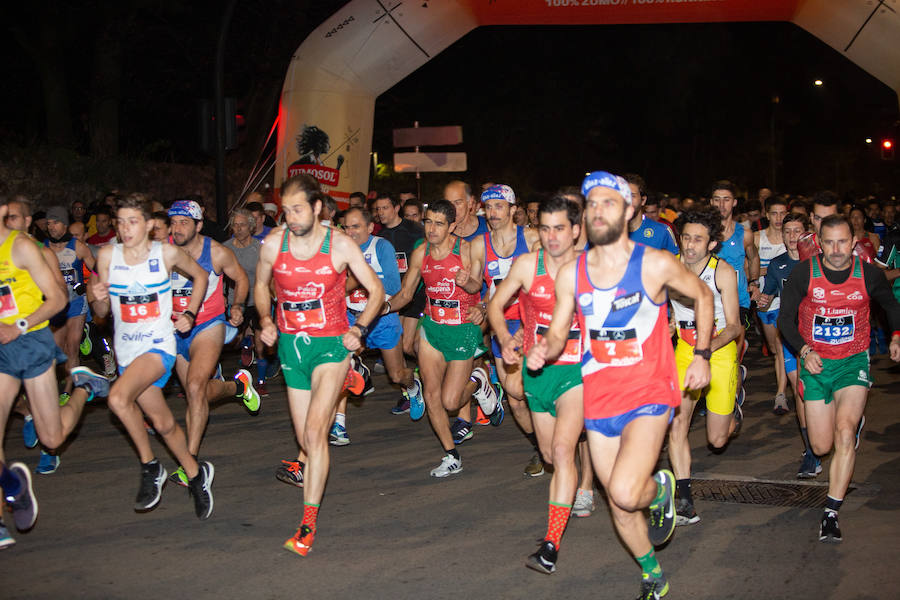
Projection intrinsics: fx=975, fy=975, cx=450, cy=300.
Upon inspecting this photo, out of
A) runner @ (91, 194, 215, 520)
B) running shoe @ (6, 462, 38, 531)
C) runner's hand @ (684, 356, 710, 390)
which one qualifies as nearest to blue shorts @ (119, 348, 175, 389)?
runner @ (91, 194, 215, 520)

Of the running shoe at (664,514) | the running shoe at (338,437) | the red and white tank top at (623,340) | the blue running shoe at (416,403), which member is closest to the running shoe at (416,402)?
the blue running shoe at (416,403)

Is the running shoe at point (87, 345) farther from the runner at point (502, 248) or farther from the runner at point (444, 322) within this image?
the runner at point (502, 248)

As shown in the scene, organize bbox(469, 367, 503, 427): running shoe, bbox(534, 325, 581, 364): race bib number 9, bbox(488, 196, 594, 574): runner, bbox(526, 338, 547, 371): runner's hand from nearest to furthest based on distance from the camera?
bbox(526, 338, 547, 371): runner's hand → bbox(488, 196, 594, 574): runner → bbox(534, 325, 581, 364): race bib number 9 → bbox(469, 367, 503, 427): running shoe

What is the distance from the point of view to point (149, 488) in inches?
250

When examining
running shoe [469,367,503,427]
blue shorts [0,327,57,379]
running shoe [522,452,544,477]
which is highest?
blue shorts [0,327,57,379]

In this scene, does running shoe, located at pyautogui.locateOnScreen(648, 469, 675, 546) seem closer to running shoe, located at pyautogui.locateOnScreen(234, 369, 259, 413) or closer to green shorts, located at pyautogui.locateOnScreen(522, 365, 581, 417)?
green shorts, located at pyautogui.locateOnScreen(522, 365, 581, 417)

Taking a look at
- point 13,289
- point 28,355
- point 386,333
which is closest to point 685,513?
point 386,333

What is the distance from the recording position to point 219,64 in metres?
12.4

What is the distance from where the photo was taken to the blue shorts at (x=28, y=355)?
6051 mm

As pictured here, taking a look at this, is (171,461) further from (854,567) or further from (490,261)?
(854,567)

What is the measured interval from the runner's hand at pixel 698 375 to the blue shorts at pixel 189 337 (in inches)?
154

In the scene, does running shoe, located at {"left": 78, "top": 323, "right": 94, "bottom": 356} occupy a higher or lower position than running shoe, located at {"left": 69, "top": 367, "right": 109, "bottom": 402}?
lower

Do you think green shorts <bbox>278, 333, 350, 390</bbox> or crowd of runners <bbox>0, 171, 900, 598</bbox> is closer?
crowd of runners <bbox>0, 171, 900, 598</bbox>

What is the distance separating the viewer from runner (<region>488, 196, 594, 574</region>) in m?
5.34
